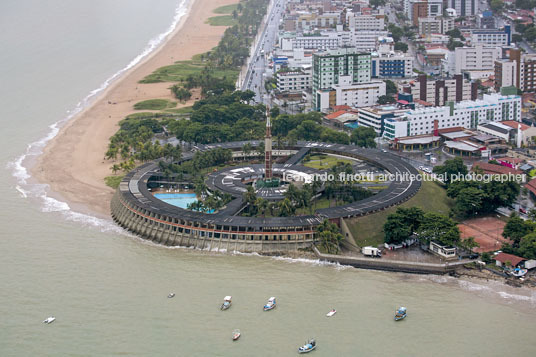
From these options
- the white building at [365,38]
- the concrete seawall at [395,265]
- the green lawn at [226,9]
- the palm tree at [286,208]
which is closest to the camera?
the concrete seawall at [395,265]

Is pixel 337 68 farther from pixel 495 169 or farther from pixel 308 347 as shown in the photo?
pixel 308 347

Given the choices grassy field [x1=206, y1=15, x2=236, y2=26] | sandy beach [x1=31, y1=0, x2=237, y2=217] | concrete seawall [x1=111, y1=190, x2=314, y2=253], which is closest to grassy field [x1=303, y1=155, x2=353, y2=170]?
concrete seawall [x1=111, y1=190, x2=314, y2=253]

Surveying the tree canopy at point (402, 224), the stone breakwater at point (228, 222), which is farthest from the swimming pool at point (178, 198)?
the tree canopy at point (402, 224)

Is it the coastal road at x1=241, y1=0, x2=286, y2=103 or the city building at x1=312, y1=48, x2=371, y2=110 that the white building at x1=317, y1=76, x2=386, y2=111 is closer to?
the city building at x1=312, y1=48, x2=371, y2=110

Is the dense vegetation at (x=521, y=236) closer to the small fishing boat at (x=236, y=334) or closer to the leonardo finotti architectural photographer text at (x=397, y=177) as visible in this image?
the leonardo finotti architectural photographer text at (x=397, y=177)

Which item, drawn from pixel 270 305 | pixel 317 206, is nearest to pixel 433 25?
pixel 317 206
